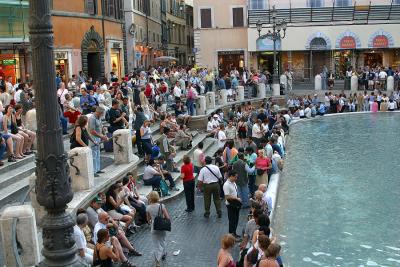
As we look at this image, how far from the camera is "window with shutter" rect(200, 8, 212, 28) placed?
5256 centimetres

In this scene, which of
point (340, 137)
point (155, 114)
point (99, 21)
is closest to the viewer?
point (155, 114)

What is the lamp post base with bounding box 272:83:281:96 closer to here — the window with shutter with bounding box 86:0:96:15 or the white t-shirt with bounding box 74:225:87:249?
the window with shutter with bounding box 86:0:96:15

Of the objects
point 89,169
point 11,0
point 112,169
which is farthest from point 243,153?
Answer: point 11,0

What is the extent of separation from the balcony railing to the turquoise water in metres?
23.2

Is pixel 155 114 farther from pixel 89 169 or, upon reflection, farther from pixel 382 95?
pixel 382 95

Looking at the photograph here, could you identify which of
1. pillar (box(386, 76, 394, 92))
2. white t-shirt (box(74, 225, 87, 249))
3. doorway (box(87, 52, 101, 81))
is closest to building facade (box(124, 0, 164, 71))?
doorway (box(87, 52, 101, 81))

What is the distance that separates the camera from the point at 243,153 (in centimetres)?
1559

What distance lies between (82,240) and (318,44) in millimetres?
43148

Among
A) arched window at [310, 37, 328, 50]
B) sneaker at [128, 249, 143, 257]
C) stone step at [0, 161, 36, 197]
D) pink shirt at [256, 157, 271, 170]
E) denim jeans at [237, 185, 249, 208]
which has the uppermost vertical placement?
arched window at [310, 37, 328, 50]

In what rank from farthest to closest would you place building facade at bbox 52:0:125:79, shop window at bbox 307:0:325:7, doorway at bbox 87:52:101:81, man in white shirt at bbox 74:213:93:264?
shop window at bbox 307:0:325:7, doorway at bbox 87:52:101:81, building facade at bbox 52:0:125:79, man in white shirt at bbox 74:213:93:264

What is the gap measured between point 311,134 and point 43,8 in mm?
24819

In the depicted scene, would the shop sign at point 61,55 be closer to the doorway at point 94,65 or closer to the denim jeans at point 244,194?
the doorway at point 94,65

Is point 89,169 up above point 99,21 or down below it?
below

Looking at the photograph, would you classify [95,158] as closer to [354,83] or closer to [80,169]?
[80,169]
